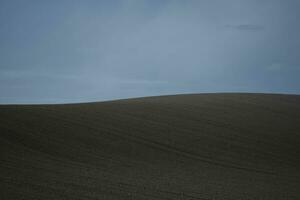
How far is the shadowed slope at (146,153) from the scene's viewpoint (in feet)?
20.0

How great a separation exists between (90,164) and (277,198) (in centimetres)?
428

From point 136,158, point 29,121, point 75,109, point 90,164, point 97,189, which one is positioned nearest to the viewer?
point 97,189

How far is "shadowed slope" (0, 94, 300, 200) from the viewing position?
609cm

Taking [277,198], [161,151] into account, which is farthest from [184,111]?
[277,198]

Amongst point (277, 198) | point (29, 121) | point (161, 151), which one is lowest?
point (277, 198)

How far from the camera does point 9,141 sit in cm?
918

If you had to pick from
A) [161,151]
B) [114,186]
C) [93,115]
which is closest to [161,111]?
[93,115]

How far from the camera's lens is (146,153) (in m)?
9.66

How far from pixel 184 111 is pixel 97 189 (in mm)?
10319

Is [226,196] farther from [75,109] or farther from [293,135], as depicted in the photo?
[75,109]

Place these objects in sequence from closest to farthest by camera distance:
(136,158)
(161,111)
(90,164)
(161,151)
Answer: (90,164)
(136,158)
(161,151)
(161,111)

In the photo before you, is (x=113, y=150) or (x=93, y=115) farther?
(x=93, y=115)

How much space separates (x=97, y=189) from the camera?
5.87 meters

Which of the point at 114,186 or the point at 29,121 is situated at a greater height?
the point at 29,121
